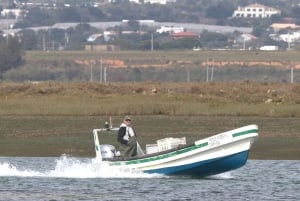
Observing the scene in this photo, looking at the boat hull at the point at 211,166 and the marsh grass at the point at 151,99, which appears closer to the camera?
the boat hull at the point at 211,166

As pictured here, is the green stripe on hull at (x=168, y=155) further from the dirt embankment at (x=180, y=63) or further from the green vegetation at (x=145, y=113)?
the dirt embankment at (x=180, y=63)

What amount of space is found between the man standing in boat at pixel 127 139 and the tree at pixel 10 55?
96690 mm

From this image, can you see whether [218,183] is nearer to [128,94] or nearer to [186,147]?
[186,147]

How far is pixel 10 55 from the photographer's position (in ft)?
475

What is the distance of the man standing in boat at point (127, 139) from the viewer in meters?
43.8

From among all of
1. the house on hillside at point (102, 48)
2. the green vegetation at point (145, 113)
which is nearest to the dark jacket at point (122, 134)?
the green vegetation at point (145, 113)

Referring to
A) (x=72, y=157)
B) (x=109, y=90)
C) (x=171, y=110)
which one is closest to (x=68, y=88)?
(x=109, y=90)

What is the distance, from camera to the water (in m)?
40.4

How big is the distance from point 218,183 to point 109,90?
1195 inches

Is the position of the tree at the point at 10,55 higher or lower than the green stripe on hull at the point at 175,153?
lower

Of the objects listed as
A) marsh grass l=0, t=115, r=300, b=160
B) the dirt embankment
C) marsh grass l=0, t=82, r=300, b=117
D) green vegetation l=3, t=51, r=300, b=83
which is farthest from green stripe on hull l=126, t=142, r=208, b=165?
the dirt embankment

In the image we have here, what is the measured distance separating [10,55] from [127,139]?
10194cm

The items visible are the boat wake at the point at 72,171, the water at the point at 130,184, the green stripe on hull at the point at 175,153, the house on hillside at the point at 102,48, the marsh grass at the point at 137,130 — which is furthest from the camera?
the house on hillside at the point at 102,48

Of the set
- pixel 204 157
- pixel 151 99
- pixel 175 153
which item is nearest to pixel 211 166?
pixel 204 157
